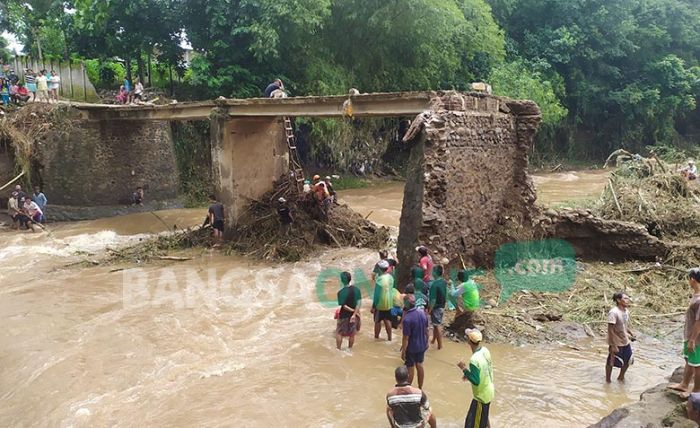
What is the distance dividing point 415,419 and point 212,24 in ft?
65.5

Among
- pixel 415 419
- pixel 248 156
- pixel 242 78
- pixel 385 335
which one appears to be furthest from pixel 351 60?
pixel 415 419

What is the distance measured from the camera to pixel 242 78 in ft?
74.4

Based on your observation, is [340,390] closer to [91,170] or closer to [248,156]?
[248,156]

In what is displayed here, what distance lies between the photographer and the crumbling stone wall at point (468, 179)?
9562 millimetres

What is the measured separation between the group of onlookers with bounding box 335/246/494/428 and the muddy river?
0.48 m

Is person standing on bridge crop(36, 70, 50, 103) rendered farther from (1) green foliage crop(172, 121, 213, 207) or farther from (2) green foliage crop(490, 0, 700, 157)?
(2) green foliage crop(490, 0, 700, 157)

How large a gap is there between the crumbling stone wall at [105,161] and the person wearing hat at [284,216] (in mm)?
8443

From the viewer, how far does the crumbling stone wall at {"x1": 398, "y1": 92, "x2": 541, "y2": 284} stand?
376 inches

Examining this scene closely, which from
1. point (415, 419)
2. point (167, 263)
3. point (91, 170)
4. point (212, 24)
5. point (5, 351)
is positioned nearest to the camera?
point (415, 419)

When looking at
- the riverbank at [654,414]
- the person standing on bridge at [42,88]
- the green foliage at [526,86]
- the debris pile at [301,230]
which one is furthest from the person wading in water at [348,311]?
the green foliage at [526,86]

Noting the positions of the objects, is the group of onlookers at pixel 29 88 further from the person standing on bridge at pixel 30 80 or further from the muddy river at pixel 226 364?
the muddy river at pixel 226 364

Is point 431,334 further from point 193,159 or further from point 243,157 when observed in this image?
point 193,159

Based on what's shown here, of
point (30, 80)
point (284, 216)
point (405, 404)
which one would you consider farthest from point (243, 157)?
point (405, 404)

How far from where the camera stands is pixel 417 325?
21.8 feet
